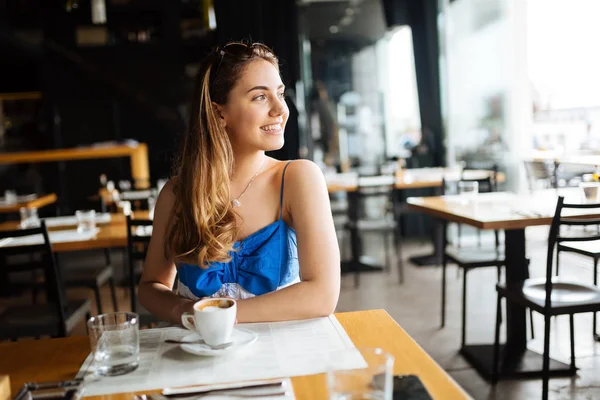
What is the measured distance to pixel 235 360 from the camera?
1062mm

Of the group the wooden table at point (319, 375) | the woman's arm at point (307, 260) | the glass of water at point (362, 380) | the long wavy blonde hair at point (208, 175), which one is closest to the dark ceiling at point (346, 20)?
the long wavy blonde hair at point (208, 175)

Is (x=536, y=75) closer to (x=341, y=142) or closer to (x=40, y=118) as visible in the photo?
(x=341, y=142)

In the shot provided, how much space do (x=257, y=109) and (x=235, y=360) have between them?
725mm

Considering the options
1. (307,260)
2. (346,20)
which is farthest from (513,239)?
(346,20)

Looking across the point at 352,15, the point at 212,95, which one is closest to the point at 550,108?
the point at 352,15

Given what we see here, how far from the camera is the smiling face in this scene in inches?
60.7

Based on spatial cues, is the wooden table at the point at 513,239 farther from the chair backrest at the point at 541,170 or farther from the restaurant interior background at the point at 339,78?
the chair backrest at the point at 541,170

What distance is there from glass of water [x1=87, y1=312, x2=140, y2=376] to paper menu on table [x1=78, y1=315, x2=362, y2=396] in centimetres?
3

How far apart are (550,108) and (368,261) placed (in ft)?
8.85

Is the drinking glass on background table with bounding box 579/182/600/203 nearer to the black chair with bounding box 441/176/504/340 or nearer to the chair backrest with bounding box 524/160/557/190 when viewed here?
the black chair with bounding box 441/176/504/340

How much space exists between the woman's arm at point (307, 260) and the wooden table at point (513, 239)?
1.41m

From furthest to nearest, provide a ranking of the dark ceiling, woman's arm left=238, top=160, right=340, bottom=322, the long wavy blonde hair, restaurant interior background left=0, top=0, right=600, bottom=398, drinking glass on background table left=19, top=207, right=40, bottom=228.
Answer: the dark ceiling, restaurant interior background left=0, top=0, right=600, bottom=398, drinking glass on background table left=19, top=207, right=40, bottom=228, the long wavy blonde hair, woman's arm left=238, top=160, right=340, bottom=322

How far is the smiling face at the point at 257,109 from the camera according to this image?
1.54m

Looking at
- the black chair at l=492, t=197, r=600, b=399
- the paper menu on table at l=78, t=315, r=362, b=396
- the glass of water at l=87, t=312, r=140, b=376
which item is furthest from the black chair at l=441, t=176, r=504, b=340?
the glass of water at l=87, t=312, r=140, b=376
